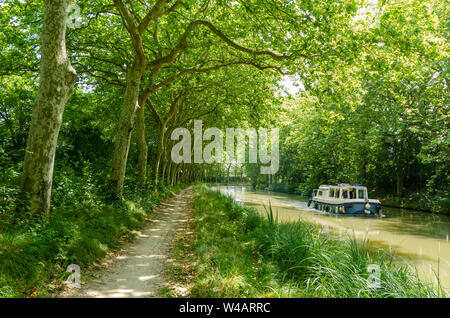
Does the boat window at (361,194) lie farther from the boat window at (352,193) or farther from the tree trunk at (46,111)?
the tree trunk at (46,111)

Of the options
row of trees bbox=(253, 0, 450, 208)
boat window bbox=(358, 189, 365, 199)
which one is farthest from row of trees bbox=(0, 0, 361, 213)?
boat window bbox=(358, 189, 365, 199)

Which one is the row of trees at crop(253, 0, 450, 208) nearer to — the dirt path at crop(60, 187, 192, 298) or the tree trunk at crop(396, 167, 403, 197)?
the tree trunk at crop(396, 167, 403, 197)

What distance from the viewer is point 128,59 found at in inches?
553

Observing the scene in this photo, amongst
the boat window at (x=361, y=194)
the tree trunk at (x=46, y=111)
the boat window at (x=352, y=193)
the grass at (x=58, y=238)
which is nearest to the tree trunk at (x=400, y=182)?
the boat window at (x=361, y=194)

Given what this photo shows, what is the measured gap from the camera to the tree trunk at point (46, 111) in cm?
566

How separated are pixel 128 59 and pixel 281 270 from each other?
41.0ft

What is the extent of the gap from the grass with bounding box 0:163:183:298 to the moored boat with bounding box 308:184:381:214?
1781 cm

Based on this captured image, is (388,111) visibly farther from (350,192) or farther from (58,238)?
(58,238)

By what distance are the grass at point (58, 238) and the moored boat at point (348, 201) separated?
17808 millimetres

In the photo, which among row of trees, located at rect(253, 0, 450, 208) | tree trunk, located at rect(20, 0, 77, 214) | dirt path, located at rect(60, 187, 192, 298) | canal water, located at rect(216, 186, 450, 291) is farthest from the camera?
canal water, located at rect(216, 186, 450, 291)

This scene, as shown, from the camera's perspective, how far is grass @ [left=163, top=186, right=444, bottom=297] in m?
4.40

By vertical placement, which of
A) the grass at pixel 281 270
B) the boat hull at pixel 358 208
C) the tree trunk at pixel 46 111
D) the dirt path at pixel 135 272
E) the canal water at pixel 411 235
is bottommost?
the canal water at pixel 411 235
